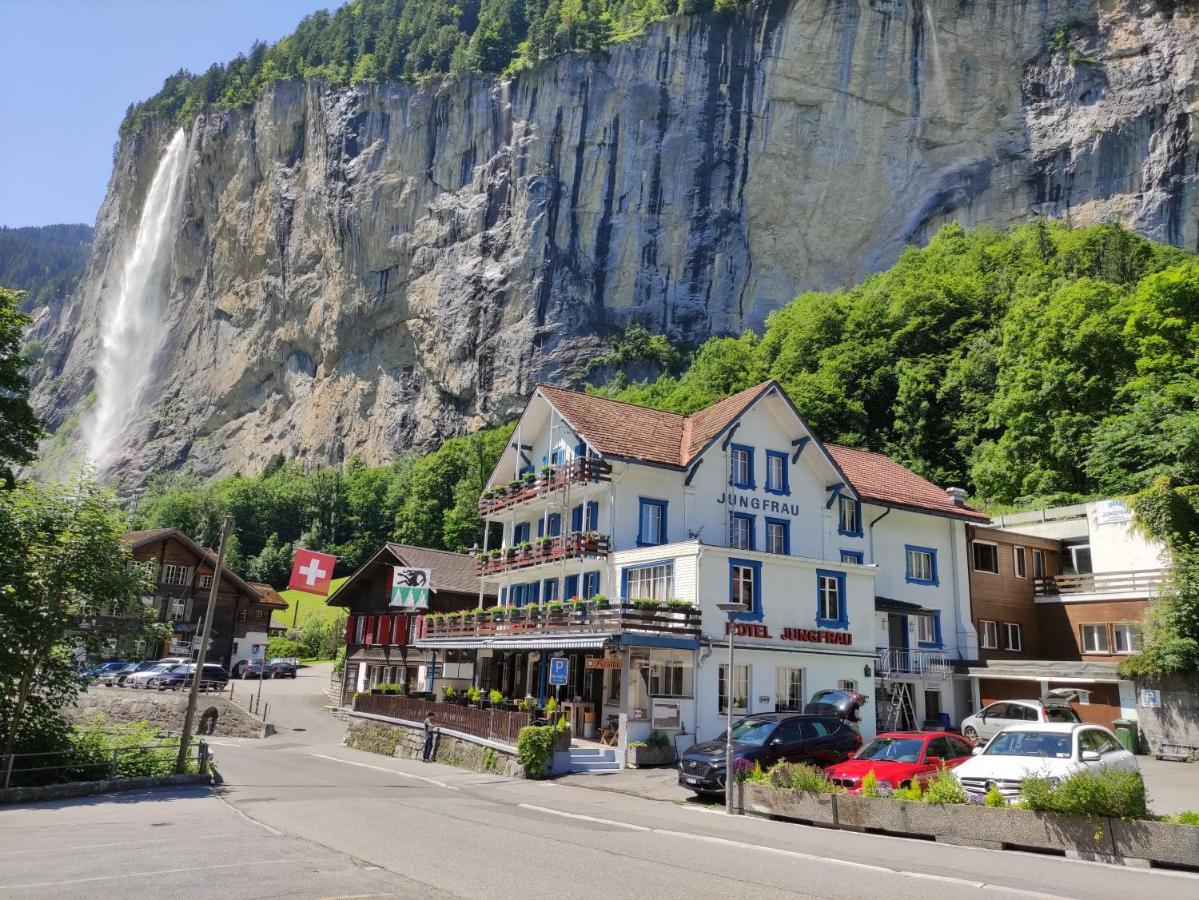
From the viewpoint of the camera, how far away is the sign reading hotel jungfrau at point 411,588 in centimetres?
4312

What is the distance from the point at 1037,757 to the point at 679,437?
20.8 metres

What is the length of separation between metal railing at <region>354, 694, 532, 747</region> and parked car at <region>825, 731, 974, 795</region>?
33.3 feet

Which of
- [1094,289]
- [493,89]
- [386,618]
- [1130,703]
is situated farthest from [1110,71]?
[386,618]

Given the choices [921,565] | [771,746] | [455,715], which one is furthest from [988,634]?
[455,715]

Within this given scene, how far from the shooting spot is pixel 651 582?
1169 inches

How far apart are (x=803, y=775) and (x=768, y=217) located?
85.6m

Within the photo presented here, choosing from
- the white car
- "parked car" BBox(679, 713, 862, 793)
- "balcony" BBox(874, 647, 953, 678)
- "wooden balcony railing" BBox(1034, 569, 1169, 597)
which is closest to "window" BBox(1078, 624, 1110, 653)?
"wooden balcony railing" BBox(1034, 569, 1169, 597)

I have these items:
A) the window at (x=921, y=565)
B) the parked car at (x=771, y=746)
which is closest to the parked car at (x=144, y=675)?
the parked car at (x=771, y=746)

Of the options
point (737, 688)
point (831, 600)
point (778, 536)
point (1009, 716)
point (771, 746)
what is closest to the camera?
point (771, 746)

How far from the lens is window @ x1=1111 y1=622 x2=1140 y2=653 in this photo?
32.3m

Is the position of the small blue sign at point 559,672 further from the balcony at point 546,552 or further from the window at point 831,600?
the window at point 831,600

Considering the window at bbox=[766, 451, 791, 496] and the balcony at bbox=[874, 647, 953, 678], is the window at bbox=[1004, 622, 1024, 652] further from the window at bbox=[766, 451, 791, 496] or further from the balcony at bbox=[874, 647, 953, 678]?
the window at bbox=[766, 451, 791, 496]

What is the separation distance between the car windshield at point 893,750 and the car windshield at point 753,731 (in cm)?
241

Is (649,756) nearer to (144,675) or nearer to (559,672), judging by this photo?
(559,672)
